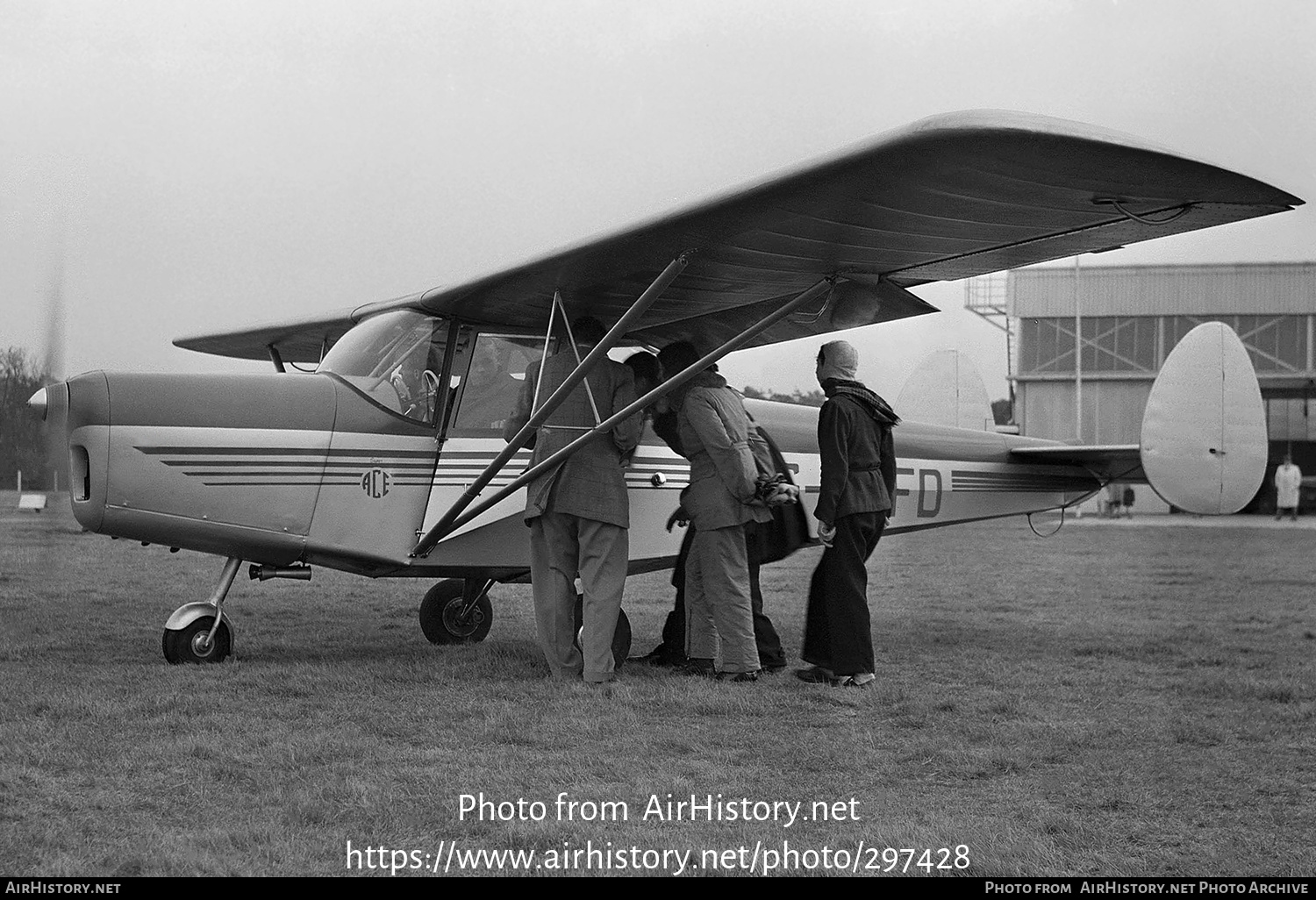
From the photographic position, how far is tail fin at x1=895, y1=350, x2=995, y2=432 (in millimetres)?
9742

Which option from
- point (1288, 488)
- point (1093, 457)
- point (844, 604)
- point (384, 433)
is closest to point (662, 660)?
point (844, 604)

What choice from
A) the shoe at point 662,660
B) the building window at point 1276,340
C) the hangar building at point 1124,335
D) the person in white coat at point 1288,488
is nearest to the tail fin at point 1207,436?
the shoe at point 662,660

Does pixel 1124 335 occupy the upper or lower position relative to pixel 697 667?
upper

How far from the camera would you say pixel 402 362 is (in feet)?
21.3

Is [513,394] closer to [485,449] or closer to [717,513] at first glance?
[485,449]

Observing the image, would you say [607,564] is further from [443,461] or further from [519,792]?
[519,792]

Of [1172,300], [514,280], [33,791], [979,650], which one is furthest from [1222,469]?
[1172,300]

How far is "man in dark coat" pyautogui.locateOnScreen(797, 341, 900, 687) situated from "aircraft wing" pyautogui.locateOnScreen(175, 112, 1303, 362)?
0.42 metres

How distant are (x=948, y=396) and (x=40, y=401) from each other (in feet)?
21.8

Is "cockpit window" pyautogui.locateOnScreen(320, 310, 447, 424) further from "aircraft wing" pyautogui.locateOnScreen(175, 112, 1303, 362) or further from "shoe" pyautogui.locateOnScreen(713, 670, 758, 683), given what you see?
"shoe" pyautogui.locateOnScreen(713, 670, 758, 683)

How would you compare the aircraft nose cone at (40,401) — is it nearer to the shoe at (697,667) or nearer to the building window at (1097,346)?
the shoe at (697,667)

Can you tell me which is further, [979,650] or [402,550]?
[979,650]

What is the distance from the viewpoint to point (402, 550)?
6359 mm

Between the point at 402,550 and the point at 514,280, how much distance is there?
154 centimetres
